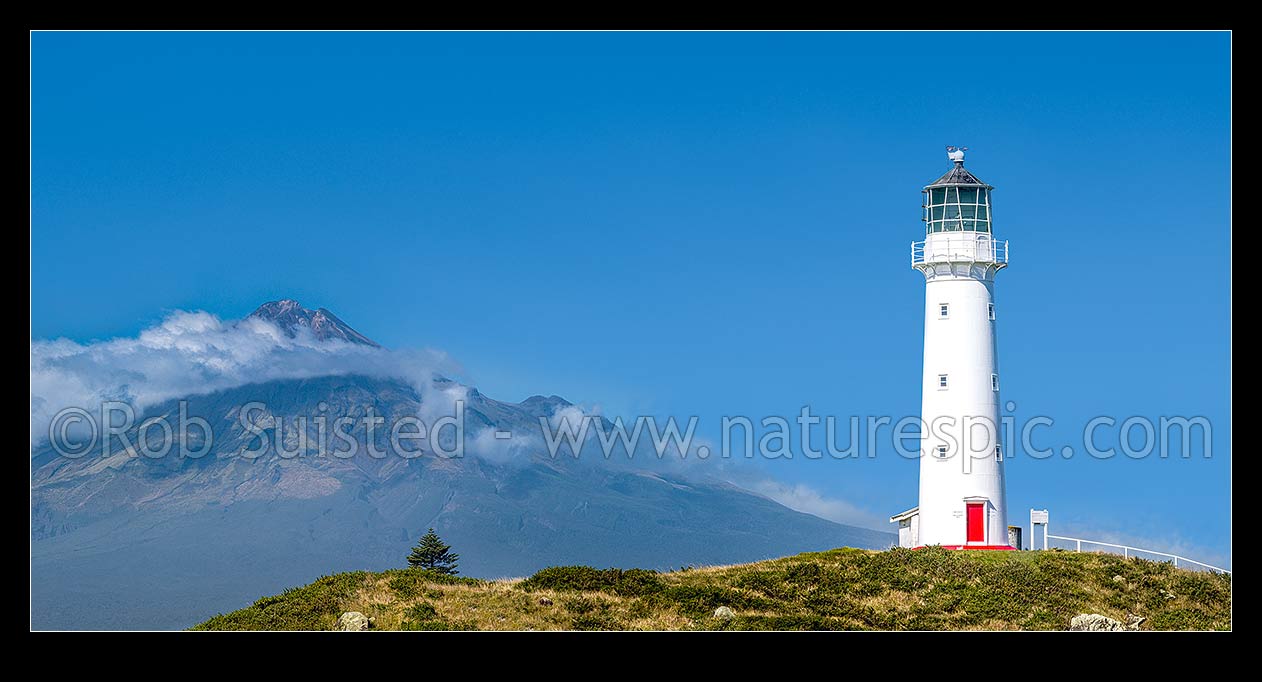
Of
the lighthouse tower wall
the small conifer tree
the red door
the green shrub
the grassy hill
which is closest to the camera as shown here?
the grassy hill

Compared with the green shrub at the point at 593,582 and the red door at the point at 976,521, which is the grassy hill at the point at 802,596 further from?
the red door at the point at 976,521

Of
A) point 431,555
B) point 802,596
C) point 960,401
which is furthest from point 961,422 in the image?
point 431,555

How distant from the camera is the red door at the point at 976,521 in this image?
58.5 meters

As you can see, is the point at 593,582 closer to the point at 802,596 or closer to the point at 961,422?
the point at 802,596

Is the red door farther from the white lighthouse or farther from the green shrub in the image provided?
the green shrub

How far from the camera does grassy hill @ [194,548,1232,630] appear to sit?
43.8 meters

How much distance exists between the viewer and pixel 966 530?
58.5 meters

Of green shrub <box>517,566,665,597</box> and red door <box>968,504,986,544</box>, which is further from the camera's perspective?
red door <box>968,504,986,544</box>

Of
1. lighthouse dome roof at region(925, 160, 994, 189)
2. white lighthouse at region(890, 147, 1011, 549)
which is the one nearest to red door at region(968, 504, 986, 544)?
white lighthouse at region(890, 147, 1011, 549)

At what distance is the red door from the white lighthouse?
0.03 meters

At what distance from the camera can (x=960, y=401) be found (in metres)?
58.9

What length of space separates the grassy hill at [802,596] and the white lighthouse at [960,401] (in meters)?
2.79
